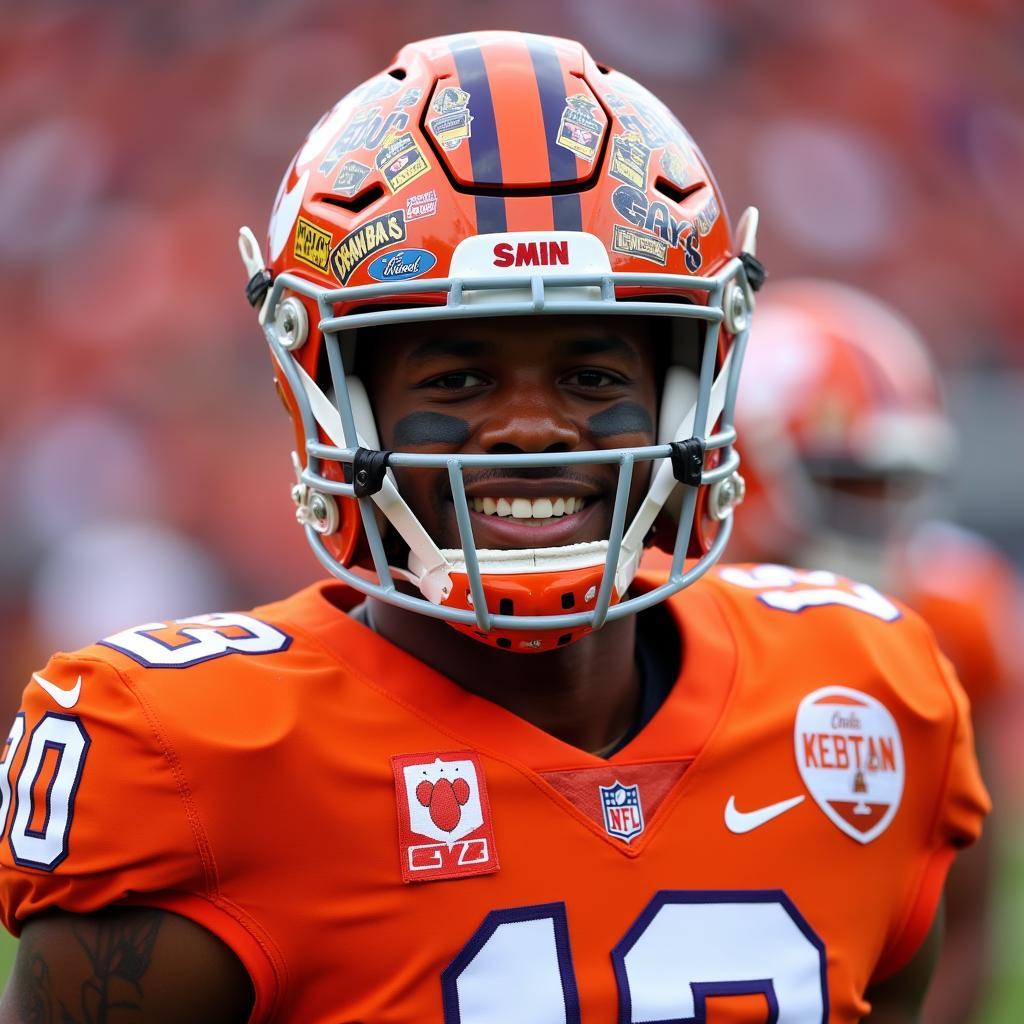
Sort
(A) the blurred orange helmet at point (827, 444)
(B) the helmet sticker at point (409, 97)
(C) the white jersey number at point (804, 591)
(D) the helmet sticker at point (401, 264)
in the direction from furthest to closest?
(A) the blurred orange helmet at point (827, 444) → (C) the white jersey number at point (804, 591) → (B) the helmet sticker at point (409, 97) → (D) the helmet sticker at point (401, 264)

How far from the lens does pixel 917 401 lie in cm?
407

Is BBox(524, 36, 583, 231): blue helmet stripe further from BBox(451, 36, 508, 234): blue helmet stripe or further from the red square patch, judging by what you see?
the red square patch

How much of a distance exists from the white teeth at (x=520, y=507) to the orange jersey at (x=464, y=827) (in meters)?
0.23

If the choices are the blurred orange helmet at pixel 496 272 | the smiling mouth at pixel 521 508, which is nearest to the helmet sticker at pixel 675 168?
the blurred orange helmet at pixel 496 272

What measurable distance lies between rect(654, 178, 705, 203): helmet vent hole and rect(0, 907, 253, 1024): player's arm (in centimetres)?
106

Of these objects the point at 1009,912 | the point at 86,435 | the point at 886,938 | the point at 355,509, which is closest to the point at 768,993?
the point at 886,938

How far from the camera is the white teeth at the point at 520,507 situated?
1766 mm

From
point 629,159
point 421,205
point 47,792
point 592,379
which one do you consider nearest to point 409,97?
point 421,205

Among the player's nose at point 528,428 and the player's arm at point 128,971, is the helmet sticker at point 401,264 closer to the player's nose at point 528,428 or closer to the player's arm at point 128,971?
the player's nose at point 528,428

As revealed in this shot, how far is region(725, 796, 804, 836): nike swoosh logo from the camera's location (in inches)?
72.9

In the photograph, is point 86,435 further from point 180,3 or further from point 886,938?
point 886,938

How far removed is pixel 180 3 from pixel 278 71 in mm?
802

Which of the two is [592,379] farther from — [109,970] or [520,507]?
[109,970]

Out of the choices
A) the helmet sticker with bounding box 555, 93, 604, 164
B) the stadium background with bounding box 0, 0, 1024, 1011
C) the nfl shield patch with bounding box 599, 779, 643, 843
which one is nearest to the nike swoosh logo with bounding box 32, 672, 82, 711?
the nfl shield patch with bounding box 599, 779, 643, 843
